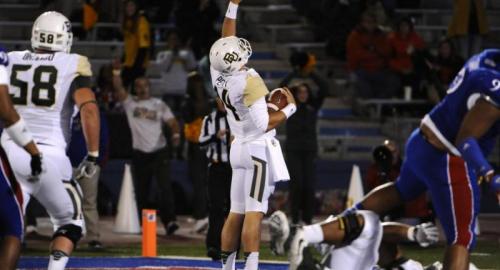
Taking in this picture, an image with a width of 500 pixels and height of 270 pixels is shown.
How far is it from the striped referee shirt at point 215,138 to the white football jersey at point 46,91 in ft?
9.98

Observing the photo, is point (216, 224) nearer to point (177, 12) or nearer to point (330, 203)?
point (330, 203)

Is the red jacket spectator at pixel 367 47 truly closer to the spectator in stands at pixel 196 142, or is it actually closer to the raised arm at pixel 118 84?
the raised arm at pixel 118 84

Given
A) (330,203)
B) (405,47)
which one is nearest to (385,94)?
(405,47)

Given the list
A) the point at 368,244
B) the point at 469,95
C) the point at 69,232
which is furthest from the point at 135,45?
the point at 469,95

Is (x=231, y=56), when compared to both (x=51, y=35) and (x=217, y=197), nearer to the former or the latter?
(x=51, y=35)

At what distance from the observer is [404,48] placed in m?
18.6

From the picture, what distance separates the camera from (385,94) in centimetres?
1892

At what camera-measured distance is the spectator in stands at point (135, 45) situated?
18000 millimetres

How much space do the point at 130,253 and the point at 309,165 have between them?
2.82 m

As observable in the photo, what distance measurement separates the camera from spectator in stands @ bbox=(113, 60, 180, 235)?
15375 mm

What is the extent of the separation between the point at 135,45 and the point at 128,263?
6.08 m

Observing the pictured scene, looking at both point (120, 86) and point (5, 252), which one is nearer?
point (5, 252)

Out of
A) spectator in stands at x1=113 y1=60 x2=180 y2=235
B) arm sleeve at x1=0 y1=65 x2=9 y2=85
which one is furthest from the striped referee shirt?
arm sleeve at x1=0 y1=65 x2=9 y2=85

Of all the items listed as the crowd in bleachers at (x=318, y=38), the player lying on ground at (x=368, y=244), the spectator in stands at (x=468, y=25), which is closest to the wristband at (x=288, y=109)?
the player lying on ground at (x=368, y=244)
